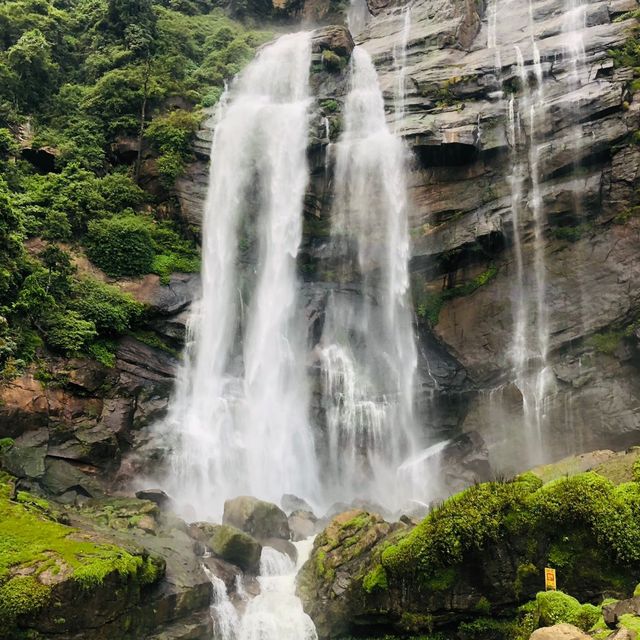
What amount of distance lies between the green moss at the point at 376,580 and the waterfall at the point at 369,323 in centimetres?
840

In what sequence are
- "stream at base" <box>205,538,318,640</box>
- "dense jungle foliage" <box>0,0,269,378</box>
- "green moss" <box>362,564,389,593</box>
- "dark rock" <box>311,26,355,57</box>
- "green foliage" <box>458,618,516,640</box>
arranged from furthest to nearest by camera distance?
"dark rock" <box>311,26,355,57</box>, "dense jungle foliage" <box>0,0,269,378</box>, "stream at base" <box>205,538,318,640</box>, "green moss" <box>362,564,389,593</box>, "green foliage" <box>458,618,516,640</box>

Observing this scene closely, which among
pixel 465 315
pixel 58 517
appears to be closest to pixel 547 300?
pixel 465 315

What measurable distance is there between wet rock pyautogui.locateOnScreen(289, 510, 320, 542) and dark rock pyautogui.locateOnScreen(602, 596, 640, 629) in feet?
28.3

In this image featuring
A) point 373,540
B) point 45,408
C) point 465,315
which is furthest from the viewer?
point 465,315

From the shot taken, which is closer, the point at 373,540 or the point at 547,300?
the point at 373,540

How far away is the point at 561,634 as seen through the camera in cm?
557

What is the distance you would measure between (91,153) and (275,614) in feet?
64.3

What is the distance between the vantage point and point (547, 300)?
64.7 feet

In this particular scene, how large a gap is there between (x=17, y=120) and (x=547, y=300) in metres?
22.4

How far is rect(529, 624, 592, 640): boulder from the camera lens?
18.0 feet

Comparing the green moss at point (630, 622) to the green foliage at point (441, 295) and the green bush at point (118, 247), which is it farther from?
the green bush at point (118, 247)

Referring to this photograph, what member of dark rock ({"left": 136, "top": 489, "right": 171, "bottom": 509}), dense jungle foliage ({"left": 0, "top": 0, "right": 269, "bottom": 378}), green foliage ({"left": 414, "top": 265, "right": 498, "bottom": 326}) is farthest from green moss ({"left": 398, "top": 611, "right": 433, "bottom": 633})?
green foliage ({"left": 414, "top": 265, "right": 498, "bottom": 326})

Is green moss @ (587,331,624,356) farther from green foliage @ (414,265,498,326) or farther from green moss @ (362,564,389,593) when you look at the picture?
green moss @ (362,564,389,593)

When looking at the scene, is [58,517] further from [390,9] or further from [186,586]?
[390,9]
